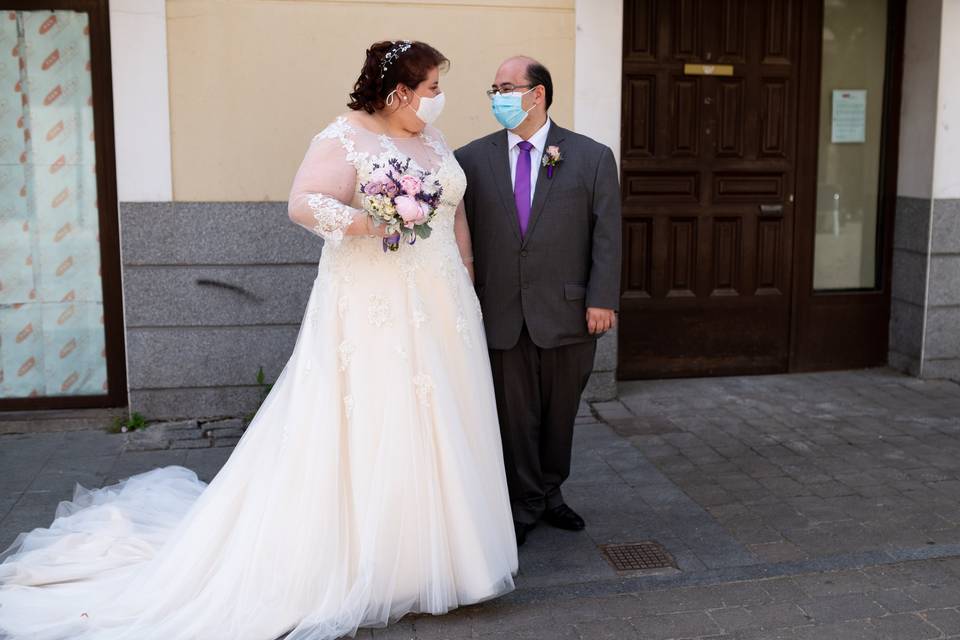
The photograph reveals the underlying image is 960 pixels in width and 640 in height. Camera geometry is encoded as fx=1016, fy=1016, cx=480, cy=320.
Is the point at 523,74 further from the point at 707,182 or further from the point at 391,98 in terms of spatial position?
the point at 707,182

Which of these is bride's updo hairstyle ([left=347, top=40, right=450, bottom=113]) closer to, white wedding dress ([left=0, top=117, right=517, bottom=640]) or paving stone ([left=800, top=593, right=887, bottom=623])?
white wedding dress ([left=0, top=117, right=517, bottom=640])

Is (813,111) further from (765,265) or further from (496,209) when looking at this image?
(496,209)

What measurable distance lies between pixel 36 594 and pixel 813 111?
6054mm

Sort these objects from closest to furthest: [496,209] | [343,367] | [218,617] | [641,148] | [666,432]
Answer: [218,617]
[343,367]
[496,209]
[666,432]
[641,148]

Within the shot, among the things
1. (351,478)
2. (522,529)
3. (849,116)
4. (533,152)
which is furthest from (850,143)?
(351,478)

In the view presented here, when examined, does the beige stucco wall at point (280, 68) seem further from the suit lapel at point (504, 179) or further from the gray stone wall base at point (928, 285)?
the gray stone wall base at point (928, 285)

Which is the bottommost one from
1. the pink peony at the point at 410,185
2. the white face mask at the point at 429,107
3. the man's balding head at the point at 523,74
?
the pink peony at the point at 410,185

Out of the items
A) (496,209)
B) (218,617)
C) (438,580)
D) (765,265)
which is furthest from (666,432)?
(218,617)

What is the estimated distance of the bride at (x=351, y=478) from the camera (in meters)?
3.75

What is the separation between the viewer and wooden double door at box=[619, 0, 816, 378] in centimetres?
719

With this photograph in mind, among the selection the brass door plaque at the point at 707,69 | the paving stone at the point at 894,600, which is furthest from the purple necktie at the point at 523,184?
the brass door plaque at the point at 707,69

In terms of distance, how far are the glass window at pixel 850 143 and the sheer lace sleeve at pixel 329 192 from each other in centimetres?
484

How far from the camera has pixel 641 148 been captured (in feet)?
23.8

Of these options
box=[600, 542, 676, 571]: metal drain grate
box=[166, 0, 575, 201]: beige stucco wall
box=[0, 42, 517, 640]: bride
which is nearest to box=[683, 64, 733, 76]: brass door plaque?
box=[166, 0, 575, 201]: beige stucco wall
